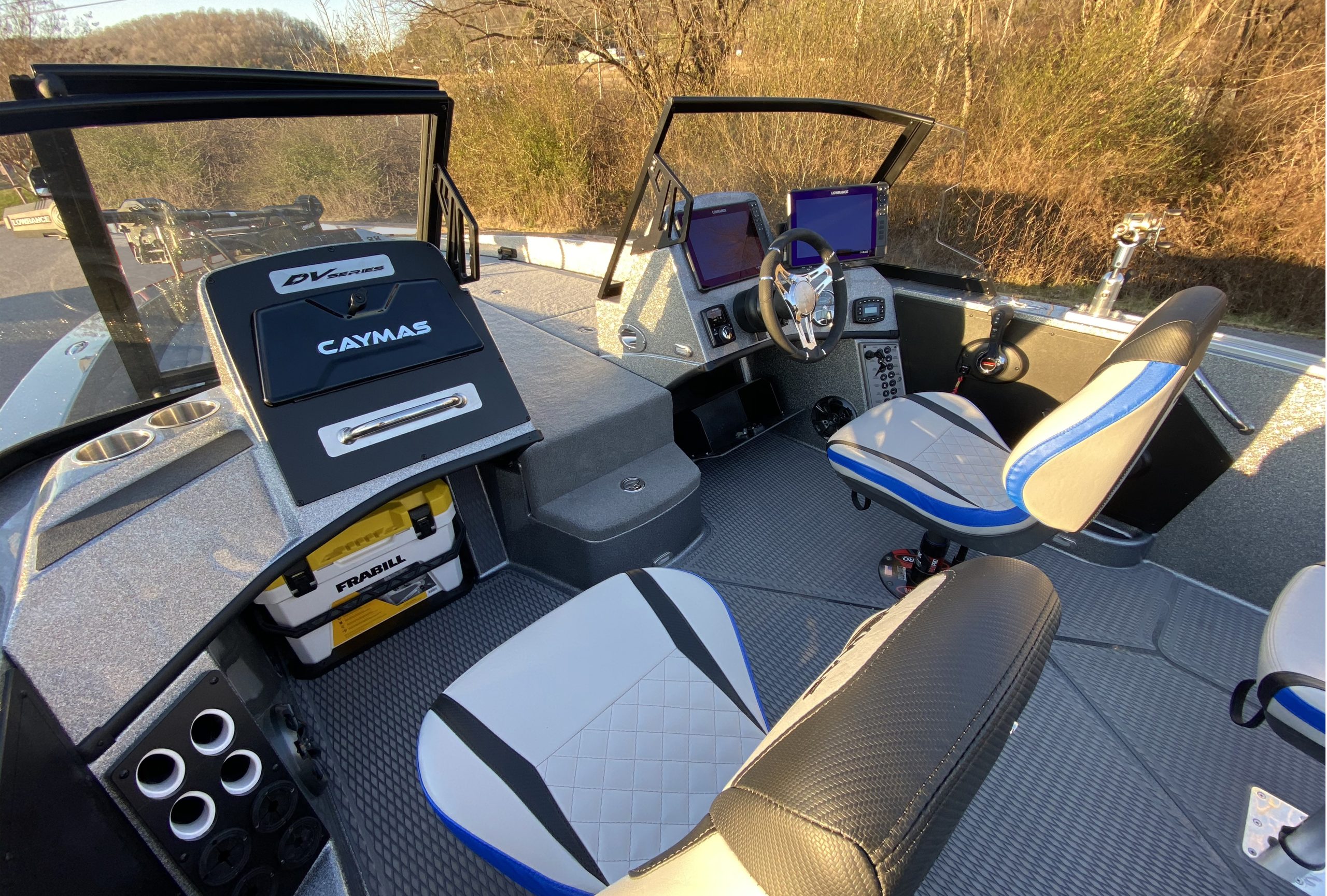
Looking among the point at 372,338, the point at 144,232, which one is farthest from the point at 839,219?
the point at 144,232

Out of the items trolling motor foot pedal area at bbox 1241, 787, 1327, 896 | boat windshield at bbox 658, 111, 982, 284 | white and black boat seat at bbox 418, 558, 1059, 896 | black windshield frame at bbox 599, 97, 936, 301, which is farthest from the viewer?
boat windshield at bbox 658, 111, 982, 284

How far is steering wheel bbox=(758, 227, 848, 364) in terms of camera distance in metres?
1.79

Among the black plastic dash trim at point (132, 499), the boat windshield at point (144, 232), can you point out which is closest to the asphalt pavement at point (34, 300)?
the boat windshield at point (144, 232)

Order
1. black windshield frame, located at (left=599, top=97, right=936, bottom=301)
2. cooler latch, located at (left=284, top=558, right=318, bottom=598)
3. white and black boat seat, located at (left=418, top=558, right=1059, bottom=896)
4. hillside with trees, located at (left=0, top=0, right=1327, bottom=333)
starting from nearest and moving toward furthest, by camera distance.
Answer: white and black boat seat, located at (left=418, top=558, right=1059, bottom=896)
cooler latch, located at (left=284, top=558, right=318, bottom=598)
black windshield frame, located at (left=599, top=97, right=936, bottom=301)
hillside with trees, located at (left=0, top=0, right=1327, bottom=333)

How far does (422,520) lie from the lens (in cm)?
157

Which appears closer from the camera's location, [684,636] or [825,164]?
[684,636]

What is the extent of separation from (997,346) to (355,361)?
2.27m

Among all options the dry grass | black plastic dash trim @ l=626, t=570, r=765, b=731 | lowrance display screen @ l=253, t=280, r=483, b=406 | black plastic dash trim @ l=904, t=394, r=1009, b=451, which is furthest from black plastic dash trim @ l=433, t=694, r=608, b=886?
the dry grass

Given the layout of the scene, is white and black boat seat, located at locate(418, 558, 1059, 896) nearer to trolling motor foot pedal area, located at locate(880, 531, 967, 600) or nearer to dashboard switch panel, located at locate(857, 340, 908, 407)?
trolling motor foot pedal area, located at locate(880, 531, 967, 600)

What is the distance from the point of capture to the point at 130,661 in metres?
0.90

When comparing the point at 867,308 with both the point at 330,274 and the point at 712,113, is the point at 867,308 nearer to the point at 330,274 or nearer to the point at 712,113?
the point at 712,113

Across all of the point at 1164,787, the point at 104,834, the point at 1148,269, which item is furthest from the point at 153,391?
the point at 1148,269

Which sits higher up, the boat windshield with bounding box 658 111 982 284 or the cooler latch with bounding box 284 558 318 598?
the boat windshield with bounding box 658 111 982 284

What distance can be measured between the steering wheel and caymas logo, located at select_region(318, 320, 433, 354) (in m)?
1.06
